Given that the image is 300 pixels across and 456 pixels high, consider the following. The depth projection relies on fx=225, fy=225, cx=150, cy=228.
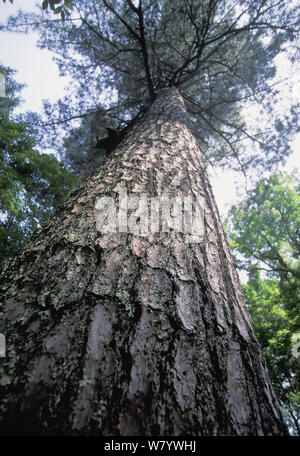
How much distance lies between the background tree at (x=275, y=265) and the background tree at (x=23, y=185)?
219 inches

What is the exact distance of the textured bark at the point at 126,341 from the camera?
52 centimetres

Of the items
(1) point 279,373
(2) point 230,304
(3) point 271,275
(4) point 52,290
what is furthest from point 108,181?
(3) point 271,275

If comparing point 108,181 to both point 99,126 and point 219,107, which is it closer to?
point 99,126

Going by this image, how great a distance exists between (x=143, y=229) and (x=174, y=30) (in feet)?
19.7

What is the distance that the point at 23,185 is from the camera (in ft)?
13.7

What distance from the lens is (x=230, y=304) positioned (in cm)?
93

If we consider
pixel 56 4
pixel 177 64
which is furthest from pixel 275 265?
pixel 56 4

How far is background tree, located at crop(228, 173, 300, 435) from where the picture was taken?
5.29 m

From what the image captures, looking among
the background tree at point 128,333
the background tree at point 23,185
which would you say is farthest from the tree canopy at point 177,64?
the background tree at point 128,333

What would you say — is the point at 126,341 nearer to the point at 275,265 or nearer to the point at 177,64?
the point at 177,64

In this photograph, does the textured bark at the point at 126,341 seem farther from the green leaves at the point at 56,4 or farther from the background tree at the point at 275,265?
the background tree at the point at 275,265

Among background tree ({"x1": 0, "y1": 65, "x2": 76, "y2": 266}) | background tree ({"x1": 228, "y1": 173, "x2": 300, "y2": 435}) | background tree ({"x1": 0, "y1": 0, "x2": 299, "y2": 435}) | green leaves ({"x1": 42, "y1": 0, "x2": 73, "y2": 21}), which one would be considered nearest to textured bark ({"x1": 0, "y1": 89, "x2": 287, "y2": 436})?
background tree ({"x1": 0, "y1": 0, "x2": 299, "y2": 435})

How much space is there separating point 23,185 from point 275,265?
10.5m
